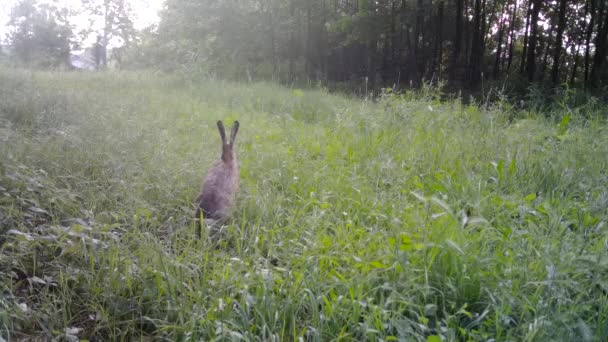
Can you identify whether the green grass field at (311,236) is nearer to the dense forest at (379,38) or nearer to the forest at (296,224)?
the forest at (296,224)

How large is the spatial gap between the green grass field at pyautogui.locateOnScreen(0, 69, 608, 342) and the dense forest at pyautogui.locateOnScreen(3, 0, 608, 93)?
30.8ft

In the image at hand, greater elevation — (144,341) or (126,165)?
(126,165)

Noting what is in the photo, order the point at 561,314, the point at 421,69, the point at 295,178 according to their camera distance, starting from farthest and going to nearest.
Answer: the point at 421,69
the point at 295,178
the point at 561,314

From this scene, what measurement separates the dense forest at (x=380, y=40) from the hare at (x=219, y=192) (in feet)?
34.4

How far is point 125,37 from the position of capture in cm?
3381

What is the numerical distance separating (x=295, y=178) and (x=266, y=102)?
4.20 metres

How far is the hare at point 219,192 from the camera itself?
2.78 meters

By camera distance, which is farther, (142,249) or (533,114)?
(533,114)

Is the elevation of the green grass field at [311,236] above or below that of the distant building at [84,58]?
below

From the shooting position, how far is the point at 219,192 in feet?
9.48

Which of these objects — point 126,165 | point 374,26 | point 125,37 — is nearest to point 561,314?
point 126,165

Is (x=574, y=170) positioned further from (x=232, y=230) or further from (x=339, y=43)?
(x=339, y=43)

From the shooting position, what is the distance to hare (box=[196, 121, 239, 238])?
2777 millimetres

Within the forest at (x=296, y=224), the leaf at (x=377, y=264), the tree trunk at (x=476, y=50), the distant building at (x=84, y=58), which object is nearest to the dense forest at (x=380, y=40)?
the tree trunk at (x=476, y=50)
